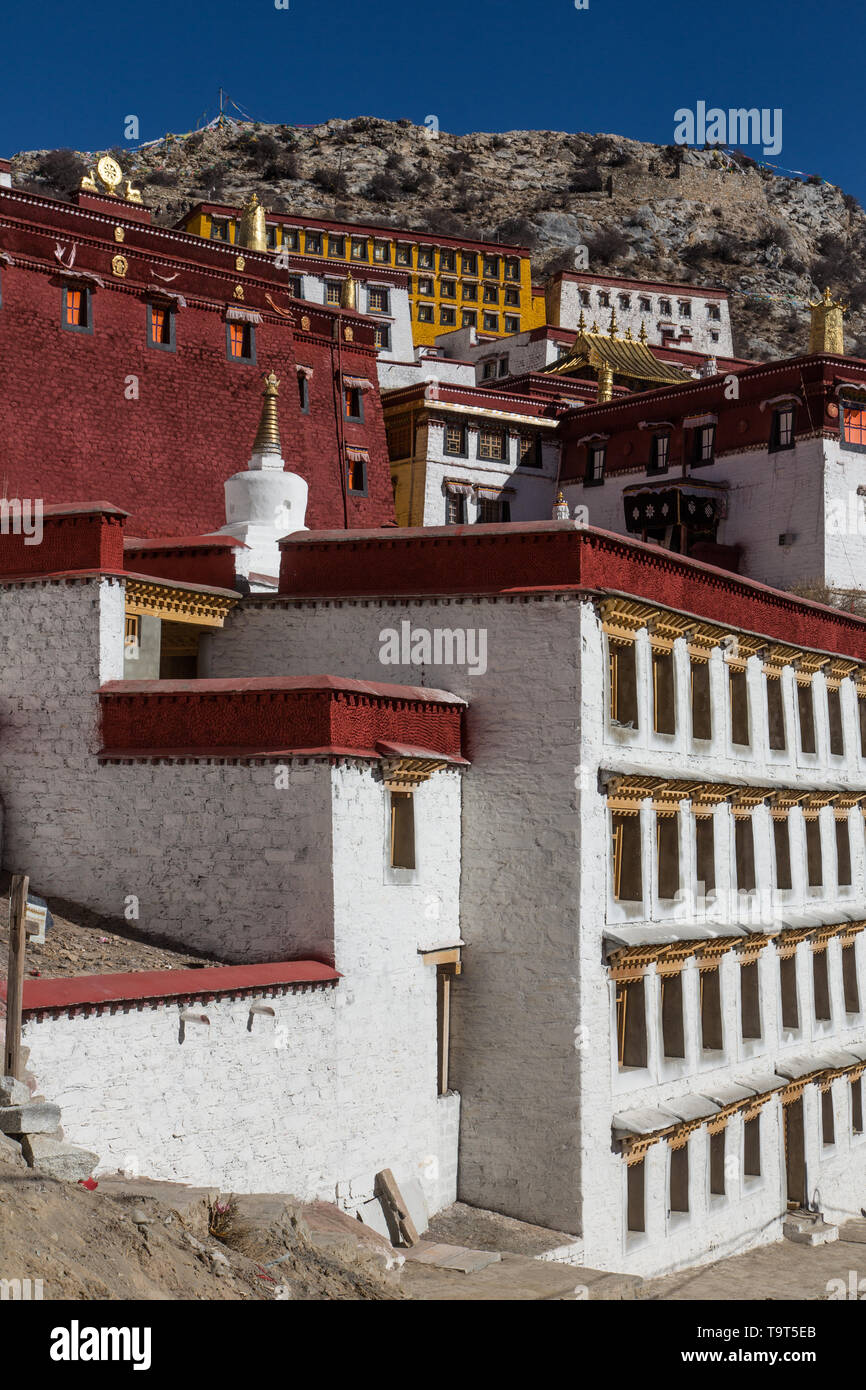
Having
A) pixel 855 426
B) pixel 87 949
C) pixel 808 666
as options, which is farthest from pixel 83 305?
pixel 855 426

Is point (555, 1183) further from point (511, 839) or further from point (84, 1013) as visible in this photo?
point (84, 1013)

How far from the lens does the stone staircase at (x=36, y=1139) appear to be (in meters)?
12.9

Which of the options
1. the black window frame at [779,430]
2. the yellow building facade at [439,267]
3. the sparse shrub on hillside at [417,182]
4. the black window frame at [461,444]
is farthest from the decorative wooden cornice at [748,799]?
the sparse shrub on hillside at [417,182]

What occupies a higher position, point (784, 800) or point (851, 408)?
point (851, 408)

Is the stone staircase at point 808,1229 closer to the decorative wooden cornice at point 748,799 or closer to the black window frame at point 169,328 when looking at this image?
the decorative wooden cornice at point 748,799

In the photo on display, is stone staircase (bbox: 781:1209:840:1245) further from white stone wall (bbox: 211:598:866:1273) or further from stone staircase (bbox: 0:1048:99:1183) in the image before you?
stone staircase (bbox: 0:1048:99:1183)

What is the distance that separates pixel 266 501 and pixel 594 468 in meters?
27.1

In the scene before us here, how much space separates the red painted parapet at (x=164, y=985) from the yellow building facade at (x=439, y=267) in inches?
2557

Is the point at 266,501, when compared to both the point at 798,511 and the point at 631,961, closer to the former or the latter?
the point at 631,961

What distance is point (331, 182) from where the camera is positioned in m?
120

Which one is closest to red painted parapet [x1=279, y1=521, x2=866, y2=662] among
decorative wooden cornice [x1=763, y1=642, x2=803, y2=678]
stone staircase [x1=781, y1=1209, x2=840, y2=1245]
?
decorative wooden cornice [x1=763, y1=642, x2=803, y2=678]

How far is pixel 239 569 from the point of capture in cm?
2498

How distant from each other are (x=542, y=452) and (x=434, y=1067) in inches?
1401
